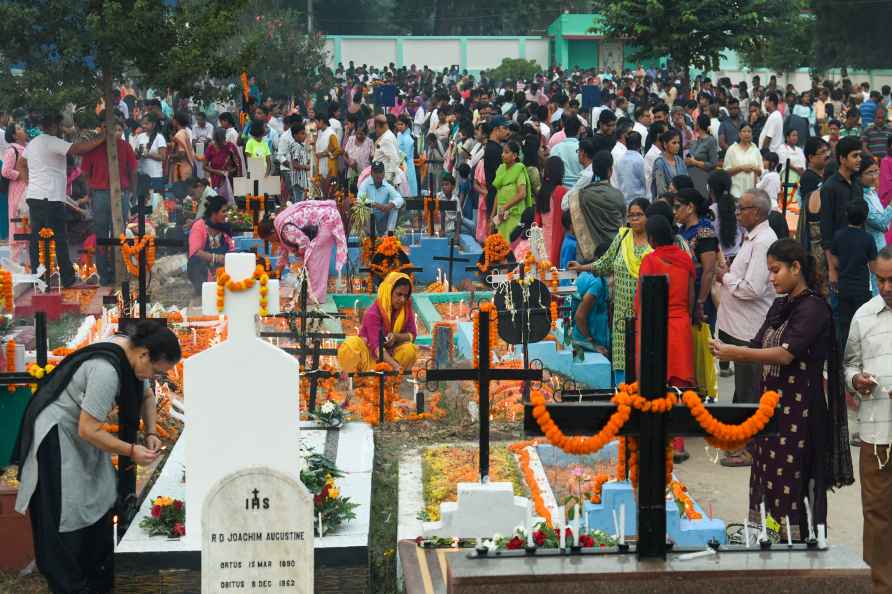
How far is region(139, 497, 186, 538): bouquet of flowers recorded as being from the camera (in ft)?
24.5

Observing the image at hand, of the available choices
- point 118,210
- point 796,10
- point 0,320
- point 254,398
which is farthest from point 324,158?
point 796,10

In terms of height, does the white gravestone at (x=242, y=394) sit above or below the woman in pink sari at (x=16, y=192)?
below

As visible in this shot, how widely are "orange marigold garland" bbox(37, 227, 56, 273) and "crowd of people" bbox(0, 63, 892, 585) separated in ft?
0.59

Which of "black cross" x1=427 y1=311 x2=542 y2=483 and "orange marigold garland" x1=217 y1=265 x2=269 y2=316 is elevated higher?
"orange marigold garland" x1=217 y1=265 x2=269 y2=316

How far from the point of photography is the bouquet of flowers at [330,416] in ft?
31.1

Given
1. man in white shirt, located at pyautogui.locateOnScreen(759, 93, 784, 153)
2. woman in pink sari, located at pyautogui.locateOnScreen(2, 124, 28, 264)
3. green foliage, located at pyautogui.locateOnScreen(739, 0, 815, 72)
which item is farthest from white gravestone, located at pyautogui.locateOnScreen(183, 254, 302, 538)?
green foliage, located at pyautogui.locateOnScreen(739, 0, 815, 72)

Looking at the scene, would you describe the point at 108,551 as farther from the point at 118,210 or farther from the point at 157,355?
the point at 118,210

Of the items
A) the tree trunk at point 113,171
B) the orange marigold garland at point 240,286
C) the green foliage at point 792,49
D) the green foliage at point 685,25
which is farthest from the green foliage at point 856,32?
the orange marigold garland at point 240,286

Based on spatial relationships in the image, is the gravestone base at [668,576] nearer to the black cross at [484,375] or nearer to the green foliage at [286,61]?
the black cross at [484,375]

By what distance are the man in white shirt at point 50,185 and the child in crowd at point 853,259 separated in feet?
26.9

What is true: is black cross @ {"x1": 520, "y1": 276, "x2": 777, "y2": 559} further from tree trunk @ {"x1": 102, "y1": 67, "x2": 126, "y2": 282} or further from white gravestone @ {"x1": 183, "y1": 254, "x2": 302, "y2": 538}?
tree trunk @ {"x1": 102, "y1": 67, "x2": 126, "y2": 282}

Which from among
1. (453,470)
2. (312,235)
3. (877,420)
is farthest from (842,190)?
(312,235)

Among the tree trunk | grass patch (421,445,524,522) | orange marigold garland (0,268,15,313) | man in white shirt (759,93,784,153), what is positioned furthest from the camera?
man in white shirt (759,93,784,153)

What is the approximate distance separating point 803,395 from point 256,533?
9.35 ft
